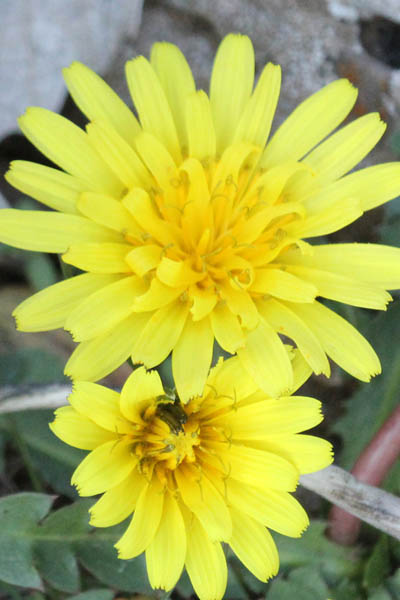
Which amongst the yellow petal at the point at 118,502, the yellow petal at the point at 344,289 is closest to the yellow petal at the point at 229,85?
the yellow petal at the point at 344,289

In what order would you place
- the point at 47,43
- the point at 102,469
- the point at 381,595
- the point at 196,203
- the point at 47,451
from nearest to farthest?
the point at 102,469
the point at 196,203
the point at 381,595
the point at 47,451
the point at 47,43

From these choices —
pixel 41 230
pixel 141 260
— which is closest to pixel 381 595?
pixel 141 260

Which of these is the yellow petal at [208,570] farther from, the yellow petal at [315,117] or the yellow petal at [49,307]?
the yellow petal at [315,117]

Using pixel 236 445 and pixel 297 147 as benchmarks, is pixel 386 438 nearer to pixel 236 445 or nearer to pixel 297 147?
pixel 236 445

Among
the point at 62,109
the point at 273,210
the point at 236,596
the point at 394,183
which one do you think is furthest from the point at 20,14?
the point at 236,596

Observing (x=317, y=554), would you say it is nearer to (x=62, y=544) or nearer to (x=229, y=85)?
(x=62, y=544)
